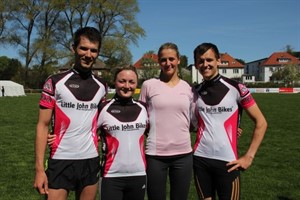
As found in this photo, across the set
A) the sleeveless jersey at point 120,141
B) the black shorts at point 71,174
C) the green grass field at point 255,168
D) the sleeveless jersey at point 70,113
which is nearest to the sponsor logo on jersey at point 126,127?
the sleeveless jersey at point 120,141

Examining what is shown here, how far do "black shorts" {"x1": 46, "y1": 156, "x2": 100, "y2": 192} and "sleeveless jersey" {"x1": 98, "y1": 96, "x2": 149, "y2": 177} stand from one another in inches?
A: 9.9

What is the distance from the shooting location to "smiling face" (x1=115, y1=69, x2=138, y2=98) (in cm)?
411

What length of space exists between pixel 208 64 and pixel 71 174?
73.3 inches

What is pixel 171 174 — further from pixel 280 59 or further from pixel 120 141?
pixel 280 59

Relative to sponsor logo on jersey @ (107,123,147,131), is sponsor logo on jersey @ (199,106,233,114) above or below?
above

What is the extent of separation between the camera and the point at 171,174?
4.46 m

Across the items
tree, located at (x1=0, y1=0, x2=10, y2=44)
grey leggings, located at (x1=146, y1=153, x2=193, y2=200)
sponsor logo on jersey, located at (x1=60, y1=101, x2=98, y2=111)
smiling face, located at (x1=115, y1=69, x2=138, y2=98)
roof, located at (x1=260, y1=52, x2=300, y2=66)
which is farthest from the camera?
roof, located at (x1=260, y1=52, x2=300, y2=66)

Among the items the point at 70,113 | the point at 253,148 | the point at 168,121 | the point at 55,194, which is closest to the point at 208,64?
the point at 168,121

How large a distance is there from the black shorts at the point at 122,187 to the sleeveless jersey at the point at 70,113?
387 mm

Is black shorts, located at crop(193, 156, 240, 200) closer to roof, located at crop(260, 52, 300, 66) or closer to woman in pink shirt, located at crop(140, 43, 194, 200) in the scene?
woman in pink shirt, located at crop(140, 43, 194, 200)

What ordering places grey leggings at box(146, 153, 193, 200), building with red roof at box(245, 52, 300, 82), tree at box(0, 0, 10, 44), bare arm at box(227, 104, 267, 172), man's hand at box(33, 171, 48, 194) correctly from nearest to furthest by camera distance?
man's hand at box(33, 171, 48, 194) → bare arm at box(227, 104, 267, 172) → grey leggings at box(146, 153, 193, 200) → tree at box(0, 0, 10, 44) → building with red roof at box(245, 52, 300, 82)

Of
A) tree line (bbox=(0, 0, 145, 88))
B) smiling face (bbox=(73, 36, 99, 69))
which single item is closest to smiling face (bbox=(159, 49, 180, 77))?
smiling face (bbox=(73, 36, 99, 69))

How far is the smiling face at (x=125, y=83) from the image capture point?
4.11 m

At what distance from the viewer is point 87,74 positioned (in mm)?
3877
